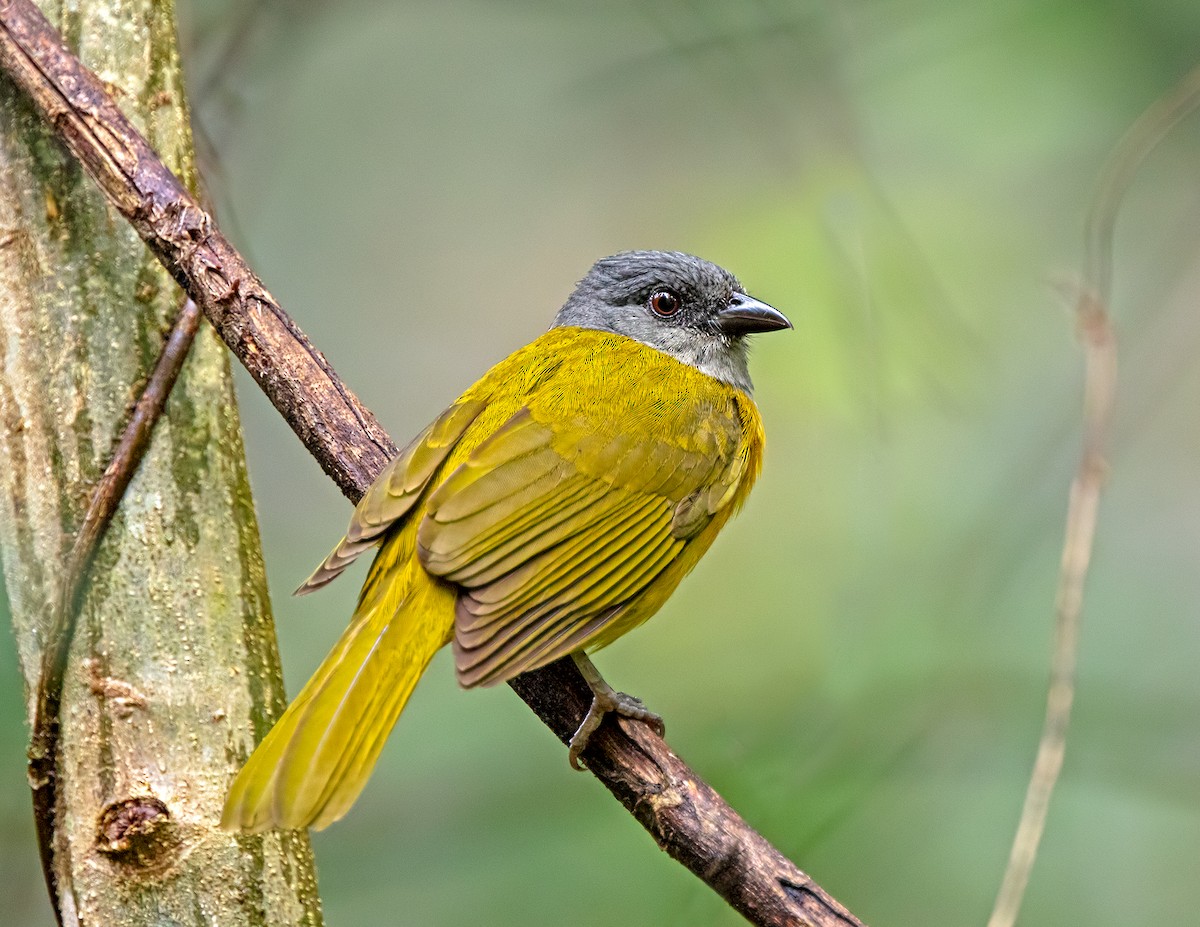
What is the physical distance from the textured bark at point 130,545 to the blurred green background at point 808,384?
2.31 feet

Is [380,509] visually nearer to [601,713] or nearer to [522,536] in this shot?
[522,536]

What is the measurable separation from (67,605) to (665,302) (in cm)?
190

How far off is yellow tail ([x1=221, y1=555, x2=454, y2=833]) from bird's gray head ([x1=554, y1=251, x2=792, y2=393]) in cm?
126

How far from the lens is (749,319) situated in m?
3.46

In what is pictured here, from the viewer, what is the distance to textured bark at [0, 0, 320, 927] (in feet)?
6.56

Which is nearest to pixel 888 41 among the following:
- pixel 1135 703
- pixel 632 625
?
pixel 1135 703

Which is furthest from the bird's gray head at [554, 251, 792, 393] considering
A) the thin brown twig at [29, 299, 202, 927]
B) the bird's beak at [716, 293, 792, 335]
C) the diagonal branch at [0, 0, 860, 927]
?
the thin brown twig at [29, 299, 202, 927]

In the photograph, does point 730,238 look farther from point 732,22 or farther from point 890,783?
point 890,783

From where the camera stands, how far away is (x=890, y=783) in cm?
345

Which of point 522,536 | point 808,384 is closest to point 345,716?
point 522,536

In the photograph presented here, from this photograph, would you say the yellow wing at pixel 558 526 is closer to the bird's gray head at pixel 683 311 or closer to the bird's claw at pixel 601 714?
the bird's claw at pixel 601 714

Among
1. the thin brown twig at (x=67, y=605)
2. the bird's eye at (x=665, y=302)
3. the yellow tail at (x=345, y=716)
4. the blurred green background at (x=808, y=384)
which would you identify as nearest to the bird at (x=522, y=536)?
the yellow tail at (x=345, y=716)

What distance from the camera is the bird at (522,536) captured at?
2.08m

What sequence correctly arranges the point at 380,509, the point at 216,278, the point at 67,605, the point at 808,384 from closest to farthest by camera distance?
the point at 67,605
the point at 216,278
the point at 380,509
the point at 808,384
